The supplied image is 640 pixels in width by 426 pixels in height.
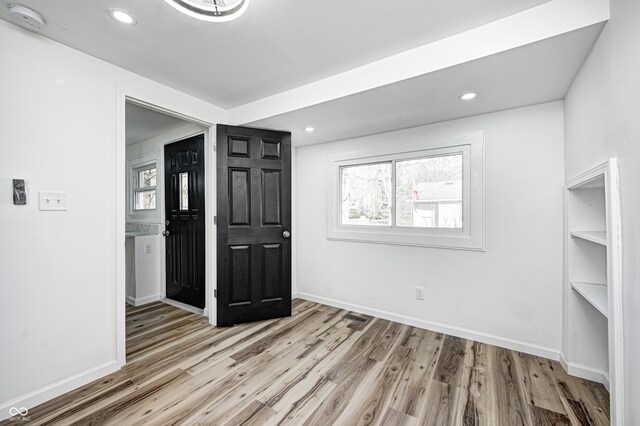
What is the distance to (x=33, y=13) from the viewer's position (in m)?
1.46

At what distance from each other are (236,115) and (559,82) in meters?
2.74

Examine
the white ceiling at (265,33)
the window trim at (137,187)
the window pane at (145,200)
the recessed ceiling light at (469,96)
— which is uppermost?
the white ceiling at (265,33)

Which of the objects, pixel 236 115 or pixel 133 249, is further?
pixel 133 249

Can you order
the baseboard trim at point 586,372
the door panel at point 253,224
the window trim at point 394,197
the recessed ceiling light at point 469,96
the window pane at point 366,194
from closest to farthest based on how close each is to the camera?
1. the baseboard trim at point 586,372
2. the recessed ceiling light at point 469,96
3. the window trim at point 394,197
4. the door panel at point 253,224
5. the window pane at point 366,194

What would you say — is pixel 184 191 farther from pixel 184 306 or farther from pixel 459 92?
pixel 459 92

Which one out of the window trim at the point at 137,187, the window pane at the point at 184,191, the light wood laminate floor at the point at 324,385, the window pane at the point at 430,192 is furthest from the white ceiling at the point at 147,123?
the window pane at the point at 430,192

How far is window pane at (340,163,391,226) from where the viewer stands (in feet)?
10.2

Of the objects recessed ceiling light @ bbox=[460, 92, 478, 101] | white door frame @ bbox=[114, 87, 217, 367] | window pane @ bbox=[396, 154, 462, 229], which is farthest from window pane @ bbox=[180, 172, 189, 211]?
recessed ceiling light @ bbox=[460, 92, 478, 101]

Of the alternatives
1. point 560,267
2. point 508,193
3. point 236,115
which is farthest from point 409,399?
point 236,115

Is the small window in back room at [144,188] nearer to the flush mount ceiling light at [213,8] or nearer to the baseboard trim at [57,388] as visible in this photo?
the baseboard trim at [57,388]

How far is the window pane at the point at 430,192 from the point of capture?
2.64m

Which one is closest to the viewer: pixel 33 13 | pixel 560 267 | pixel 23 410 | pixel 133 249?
pixel 33 13

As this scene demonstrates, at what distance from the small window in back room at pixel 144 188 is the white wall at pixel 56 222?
2134 mm

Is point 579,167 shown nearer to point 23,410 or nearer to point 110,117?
point 110,117
